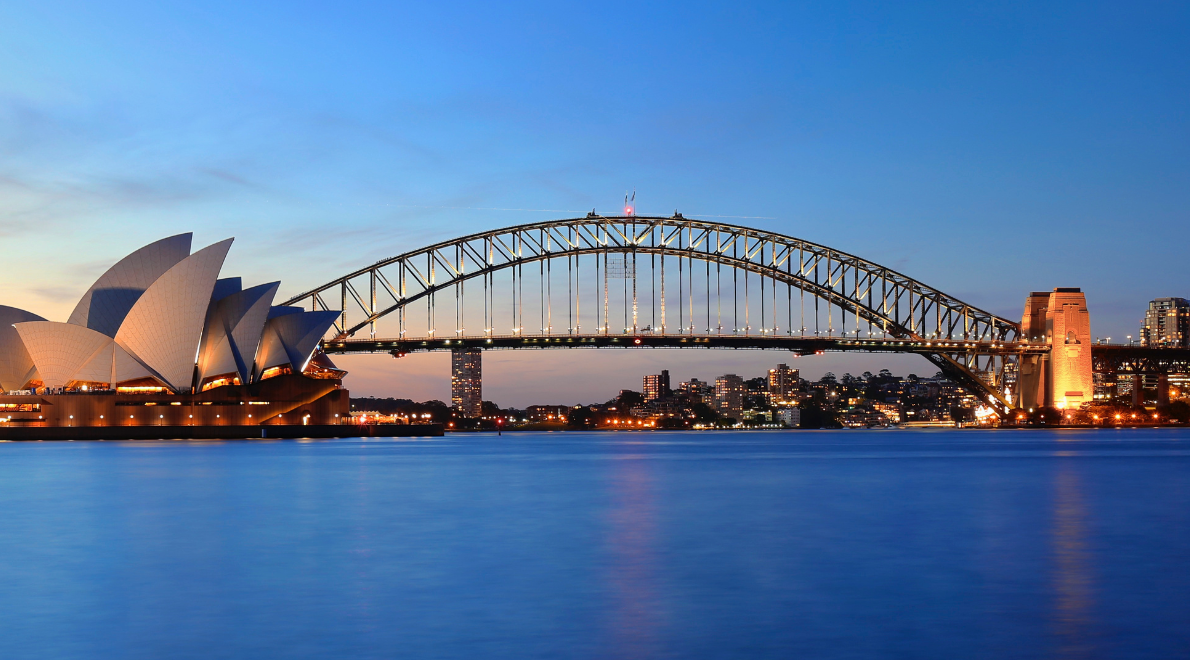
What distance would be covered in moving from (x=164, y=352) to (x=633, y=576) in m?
58.2

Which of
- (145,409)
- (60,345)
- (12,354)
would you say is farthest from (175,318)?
(12,354)

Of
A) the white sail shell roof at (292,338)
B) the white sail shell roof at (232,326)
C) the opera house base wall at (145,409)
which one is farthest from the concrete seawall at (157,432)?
the white sail shell roof at (232,326)

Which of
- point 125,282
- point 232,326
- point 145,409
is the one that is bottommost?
point 145,409

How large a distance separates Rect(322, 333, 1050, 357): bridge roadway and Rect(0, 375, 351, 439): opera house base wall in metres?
5.90

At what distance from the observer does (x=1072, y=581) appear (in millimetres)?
12086

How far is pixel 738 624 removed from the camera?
9766 mm

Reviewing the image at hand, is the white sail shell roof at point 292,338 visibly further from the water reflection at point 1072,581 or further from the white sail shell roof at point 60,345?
the water reflection at point 1072,581

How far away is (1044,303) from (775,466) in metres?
56.5

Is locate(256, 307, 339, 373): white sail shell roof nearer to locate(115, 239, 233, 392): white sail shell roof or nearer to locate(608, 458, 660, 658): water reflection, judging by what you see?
locate(115, 239, 233, 392): white sail shell roof

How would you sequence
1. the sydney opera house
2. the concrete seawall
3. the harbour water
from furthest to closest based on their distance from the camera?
the concrete seawall < the sydney opera house < the harbour water

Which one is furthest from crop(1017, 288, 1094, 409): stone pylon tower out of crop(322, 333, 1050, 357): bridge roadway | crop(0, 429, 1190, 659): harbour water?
crop(0, 429, 1190, 659): harbour water

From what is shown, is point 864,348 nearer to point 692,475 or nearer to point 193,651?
point 692,475

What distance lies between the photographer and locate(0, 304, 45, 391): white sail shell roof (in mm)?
69375

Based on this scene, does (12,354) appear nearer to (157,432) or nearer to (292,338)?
(157,432)
